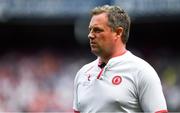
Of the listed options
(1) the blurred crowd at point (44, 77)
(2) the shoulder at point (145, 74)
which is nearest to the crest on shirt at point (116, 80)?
(2) the shoulder at point (145, 74)

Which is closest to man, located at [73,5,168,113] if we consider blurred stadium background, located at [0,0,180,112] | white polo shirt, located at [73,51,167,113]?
white polo shirt, located at [73,51,167,113]

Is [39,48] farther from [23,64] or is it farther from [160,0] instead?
[160,0]

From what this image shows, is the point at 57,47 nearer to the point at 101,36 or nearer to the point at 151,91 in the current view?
the point at 101,36

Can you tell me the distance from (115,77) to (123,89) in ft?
0.31

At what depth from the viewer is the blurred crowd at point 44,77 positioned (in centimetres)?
1371

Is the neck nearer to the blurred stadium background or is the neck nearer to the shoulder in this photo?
the shoulder

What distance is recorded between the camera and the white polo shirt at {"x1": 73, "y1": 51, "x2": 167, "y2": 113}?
3.80 meters

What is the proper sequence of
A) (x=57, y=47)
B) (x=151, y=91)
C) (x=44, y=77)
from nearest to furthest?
1. (x=151, y=91)
2. (x=44, y=77)
3. (x=57, y=47)

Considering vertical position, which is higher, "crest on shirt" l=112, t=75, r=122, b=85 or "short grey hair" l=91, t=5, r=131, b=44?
"short grey hair" l=91, t=5, r=131, b=44

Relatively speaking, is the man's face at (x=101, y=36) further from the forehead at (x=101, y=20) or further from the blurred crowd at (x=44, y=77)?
the blurred crowd at (x=44, y=77)

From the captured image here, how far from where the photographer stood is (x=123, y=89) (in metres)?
3.85

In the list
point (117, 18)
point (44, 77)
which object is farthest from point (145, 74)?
point (44, 77)

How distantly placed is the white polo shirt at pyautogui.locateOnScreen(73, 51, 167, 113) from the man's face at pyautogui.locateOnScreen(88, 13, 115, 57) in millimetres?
76

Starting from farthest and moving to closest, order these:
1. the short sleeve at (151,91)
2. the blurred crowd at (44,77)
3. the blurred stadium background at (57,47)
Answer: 1. the blurred crowd at (44,77)
2. the blurred stadium background at (57,47)
3. the short sleeve at (151,91)
